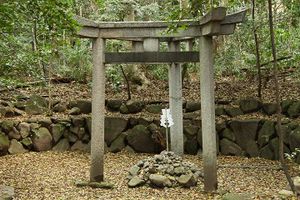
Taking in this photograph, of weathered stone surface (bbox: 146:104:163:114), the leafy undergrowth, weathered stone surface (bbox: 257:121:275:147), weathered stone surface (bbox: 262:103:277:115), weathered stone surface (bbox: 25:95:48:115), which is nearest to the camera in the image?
the leafy undergrowth

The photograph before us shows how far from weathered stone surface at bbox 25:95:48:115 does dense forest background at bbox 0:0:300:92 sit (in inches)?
25.8

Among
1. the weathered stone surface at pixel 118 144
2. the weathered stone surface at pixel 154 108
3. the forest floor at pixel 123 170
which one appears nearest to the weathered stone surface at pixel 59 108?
the forest floor at pixel 123 170

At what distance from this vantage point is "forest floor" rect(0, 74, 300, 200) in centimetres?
627

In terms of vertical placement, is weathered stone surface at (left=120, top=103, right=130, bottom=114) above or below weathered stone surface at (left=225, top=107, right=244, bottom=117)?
above

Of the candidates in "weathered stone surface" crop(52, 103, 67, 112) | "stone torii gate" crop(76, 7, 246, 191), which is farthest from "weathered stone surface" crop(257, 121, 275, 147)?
"weathered stone surface" crop(52, 103, 67, 112)

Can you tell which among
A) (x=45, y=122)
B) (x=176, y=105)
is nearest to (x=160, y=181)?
(x=176, y=105)

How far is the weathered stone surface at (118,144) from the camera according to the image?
9.95 m

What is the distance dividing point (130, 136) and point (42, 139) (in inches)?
93.1

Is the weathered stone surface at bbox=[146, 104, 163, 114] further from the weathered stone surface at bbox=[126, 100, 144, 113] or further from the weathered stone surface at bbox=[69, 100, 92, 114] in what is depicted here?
the weathered stone surface at bbox=[69, 100, 92, 114]

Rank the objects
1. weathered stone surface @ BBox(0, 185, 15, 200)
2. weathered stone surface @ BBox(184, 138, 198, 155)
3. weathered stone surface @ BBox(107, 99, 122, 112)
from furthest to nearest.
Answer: weathered stone surface @ BBox(107, 99, 122, 112)
weathered stone surface @ BBox(184, 138, 198, 155)
weathered stone surface @ BBox(0, 185, 15, 200)

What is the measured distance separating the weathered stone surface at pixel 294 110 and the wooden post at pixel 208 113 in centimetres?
376

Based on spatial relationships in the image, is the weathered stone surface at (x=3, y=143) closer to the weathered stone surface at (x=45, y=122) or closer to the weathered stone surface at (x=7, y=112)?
the weathered stone surface at (x=7, y=112)

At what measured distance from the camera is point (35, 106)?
10.4m

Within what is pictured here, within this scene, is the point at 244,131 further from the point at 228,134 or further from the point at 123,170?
the point at 123,170
